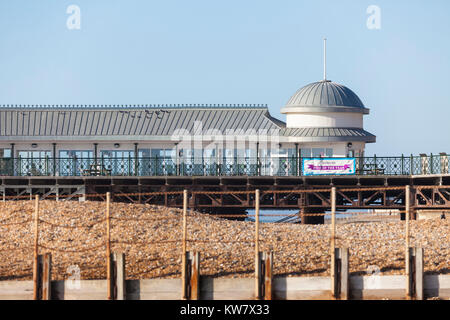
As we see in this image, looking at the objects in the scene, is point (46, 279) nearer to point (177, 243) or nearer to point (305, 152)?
point (177, 243)

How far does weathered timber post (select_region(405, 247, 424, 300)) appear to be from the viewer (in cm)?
2323

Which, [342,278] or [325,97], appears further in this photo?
[325,97]

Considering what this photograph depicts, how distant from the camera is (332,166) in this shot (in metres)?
47.7

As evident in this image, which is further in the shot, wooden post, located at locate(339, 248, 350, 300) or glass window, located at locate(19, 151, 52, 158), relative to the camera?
glass window, located at locate(19, 151, 52, 158)

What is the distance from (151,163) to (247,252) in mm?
25153

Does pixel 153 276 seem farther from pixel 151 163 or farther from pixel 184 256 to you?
pixel 151 163

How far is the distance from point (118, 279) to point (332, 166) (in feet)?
85.2

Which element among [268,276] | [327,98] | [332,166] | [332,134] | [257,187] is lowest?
[268,276]

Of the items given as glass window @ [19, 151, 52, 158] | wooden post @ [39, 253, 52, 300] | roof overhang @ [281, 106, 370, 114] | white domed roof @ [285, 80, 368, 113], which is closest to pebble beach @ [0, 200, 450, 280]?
wooden post @ [39, 253, 52, 300]

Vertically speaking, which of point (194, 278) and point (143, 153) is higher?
point (143, 153)

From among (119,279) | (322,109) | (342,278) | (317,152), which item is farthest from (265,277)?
(317,152)

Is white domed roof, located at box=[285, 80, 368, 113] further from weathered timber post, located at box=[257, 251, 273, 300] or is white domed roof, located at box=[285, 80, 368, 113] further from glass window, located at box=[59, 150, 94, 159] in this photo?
weathered timber post, located at box=[257, 251, 273, 300]

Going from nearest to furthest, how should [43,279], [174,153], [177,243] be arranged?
[43,279]
[177,243]
[174,153]

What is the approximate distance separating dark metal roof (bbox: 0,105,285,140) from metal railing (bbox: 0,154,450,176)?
165 cm
